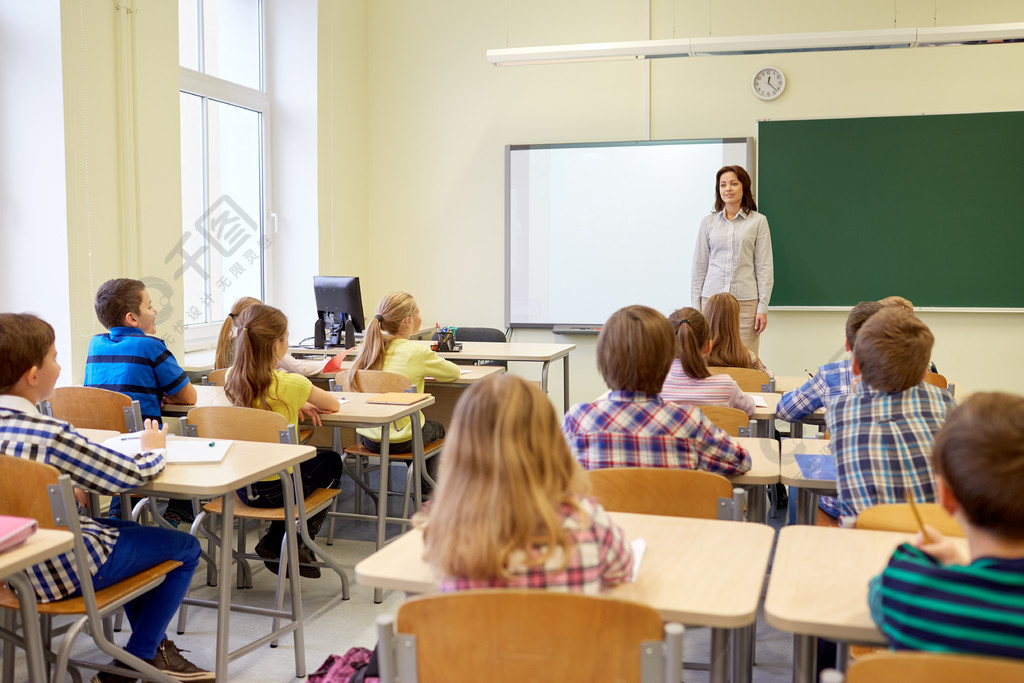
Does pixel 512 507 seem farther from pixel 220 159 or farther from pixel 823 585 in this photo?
pixel 220 159

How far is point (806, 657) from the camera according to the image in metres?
1.44

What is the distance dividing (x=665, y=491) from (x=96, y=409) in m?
2.22

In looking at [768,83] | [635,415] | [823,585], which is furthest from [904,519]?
[768,83]

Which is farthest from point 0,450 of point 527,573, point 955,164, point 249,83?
point 955,164

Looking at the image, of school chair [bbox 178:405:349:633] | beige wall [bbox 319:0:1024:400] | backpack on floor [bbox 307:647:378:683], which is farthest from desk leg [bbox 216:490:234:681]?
beige wall [bbox 319:0:1024:400]

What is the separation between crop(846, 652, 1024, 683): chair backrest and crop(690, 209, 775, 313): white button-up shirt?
14.1 feet

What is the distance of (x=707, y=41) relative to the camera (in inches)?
196

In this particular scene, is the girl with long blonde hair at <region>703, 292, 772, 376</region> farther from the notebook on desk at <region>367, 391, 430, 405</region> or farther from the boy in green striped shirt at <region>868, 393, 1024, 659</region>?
the boy in green striped shirt at <region>868, 393, 1024, 659</region>

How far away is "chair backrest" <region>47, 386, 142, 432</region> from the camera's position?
3137 mm

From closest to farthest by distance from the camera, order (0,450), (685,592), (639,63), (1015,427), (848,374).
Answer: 1. (1015,427)
2. (685,592)
3. (0,450)
4. (848,374)
5. (639,63)

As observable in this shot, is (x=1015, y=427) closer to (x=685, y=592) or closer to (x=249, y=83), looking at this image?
(x=685, y=592)

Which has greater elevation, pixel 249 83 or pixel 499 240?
pixel 249 83

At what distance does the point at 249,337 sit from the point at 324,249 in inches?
137

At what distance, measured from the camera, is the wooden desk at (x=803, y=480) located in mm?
2244
